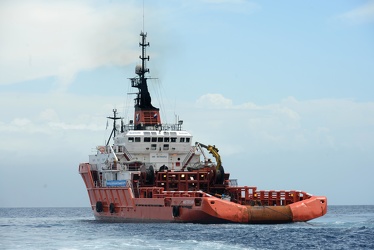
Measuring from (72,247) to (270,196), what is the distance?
21325 mm

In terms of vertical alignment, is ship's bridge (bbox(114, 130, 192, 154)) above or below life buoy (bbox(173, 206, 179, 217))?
above

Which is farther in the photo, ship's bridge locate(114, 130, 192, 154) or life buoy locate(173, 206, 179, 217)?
ship's bridge locate(114, 130, 192, 154)

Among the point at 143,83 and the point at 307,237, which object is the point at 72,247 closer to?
the point at 307,237

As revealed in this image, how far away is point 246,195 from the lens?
58.9 meters

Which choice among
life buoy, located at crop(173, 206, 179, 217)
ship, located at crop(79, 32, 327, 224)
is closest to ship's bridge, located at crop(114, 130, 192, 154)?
ship, located at crop(79, 32, 327, 224)

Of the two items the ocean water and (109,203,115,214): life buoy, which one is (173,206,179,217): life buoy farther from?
(109,203,115,214): life buoy

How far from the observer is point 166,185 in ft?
195

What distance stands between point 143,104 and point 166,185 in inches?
394

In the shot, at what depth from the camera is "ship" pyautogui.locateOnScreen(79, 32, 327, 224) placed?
5231cm

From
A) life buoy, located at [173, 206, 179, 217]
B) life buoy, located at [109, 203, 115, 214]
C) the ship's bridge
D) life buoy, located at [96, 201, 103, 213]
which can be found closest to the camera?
life buoy, located at [173, 206, 179, 217]

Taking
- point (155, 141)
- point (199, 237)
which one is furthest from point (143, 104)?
point (199, 237)

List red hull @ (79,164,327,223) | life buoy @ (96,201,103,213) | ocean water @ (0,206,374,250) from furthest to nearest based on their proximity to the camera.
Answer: life buoy @ (96,201,103,213) < red hull @ (79,164,327,223) < ocean water @ (0,206,374,250)

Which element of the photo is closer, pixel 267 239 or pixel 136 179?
pixel 267 239

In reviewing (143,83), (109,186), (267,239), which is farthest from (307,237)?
(143,83)
